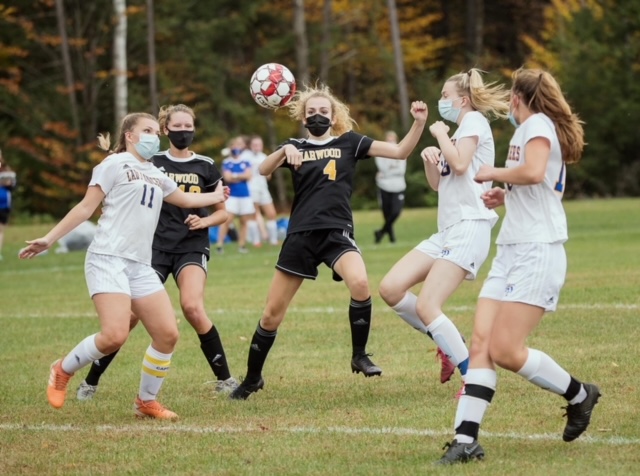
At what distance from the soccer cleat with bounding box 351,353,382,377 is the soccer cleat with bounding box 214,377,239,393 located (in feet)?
2.92

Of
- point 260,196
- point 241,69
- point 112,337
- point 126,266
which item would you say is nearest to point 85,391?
point 112,337

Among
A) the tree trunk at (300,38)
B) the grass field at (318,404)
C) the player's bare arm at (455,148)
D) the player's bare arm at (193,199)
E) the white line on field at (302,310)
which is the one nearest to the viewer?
the grass field at (318,404)

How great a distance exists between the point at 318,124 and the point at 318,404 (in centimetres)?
203

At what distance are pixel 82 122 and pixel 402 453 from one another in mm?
33299

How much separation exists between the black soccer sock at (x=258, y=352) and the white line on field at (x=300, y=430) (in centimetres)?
115

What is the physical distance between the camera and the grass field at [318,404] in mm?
6203

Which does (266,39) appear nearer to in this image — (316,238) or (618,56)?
(618,56)

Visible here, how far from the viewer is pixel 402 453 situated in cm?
629

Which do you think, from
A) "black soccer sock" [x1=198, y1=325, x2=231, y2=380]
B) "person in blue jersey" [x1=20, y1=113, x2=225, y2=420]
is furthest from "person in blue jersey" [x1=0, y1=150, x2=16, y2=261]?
"person in blue jersey" [x1=20, y1=113, x2=225, y2=420]

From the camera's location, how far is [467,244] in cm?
770

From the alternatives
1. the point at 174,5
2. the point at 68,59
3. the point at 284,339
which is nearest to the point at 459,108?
the point at 284,339

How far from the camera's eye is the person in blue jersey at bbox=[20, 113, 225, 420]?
291 inches

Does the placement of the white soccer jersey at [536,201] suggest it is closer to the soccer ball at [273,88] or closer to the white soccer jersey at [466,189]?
the white soccer jersey at [466,189]

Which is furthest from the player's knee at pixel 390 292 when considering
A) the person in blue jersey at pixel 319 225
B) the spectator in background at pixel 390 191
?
the spectator in background at pixel 390 191
